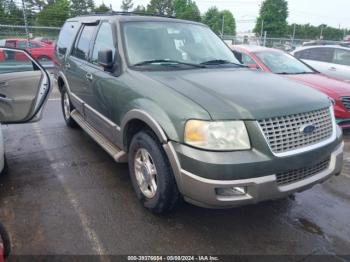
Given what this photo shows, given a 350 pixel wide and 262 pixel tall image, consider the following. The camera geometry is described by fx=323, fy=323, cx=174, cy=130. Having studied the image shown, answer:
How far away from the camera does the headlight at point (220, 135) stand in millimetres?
2488

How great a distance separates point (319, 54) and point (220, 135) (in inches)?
314

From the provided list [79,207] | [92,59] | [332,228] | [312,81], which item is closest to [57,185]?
[79,207]

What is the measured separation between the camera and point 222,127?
251 centimetres

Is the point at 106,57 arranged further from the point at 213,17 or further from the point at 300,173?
the point at 213,17

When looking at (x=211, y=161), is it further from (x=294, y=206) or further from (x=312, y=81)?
(x=312, y=81)

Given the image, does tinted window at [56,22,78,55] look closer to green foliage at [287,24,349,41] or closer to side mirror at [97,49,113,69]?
side mirror at [97,49,113,69]

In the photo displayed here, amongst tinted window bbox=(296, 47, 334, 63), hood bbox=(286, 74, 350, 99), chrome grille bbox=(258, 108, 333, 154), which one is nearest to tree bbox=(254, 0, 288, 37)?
tinted window bbox=(296, 47, 334, 63)

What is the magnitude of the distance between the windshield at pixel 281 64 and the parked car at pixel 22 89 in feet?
14.2

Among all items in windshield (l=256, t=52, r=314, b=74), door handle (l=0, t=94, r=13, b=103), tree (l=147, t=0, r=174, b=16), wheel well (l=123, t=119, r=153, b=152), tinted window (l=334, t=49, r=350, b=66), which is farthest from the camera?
tree (l=147, t=0, r=174, b=16)

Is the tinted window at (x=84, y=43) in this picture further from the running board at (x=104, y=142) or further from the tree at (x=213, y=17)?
the tree at (x=213, y=17)

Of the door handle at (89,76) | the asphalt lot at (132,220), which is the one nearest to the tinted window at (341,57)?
the asphalt lot at (132,220)

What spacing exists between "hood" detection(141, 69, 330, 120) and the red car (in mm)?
2182

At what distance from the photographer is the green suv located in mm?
2496

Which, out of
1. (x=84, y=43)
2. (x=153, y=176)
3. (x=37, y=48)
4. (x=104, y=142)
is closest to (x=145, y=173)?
(x=153, y=176)
